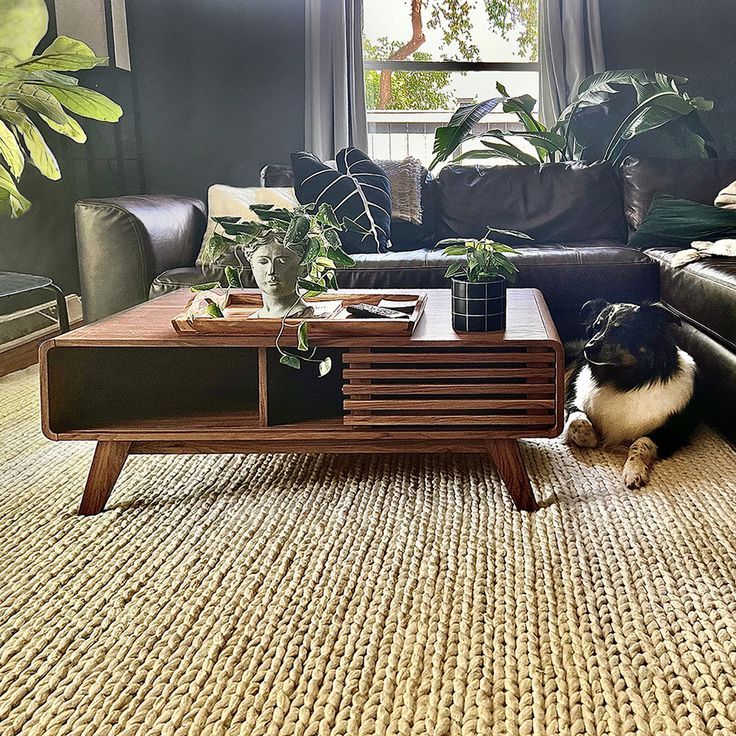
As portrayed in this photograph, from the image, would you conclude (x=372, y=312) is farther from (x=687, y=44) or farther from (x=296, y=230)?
(x=687, y=44)

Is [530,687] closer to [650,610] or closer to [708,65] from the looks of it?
[650,610]

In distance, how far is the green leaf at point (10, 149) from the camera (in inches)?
15.8

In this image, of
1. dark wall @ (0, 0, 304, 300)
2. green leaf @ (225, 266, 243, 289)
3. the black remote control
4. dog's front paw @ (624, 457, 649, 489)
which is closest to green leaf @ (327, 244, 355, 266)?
the black remote control

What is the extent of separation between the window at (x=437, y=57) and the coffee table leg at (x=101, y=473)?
3.39 m

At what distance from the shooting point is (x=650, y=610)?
1.33 m

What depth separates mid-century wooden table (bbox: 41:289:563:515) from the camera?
1708mm

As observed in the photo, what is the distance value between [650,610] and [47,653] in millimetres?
967

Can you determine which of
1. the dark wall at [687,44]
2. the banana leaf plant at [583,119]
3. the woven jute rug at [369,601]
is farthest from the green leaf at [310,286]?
the dark wall at [687,44]

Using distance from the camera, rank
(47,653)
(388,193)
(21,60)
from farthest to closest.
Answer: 1. (388,193)
2. (47,653)
3. (21,60)

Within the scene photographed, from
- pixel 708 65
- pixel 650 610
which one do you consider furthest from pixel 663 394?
pixel 708 65

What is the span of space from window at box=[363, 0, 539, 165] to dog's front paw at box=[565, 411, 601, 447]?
9.78ft

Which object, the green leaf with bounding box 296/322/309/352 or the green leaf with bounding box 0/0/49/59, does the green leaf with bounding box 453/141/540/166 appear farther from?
the green leaf with bounding box 0/0/49/59

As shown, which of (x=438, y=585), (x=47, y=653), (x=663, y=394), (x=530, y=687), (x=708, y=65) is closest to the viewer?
(x=530, y=687)

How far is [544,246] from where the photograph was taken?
3273 mm
